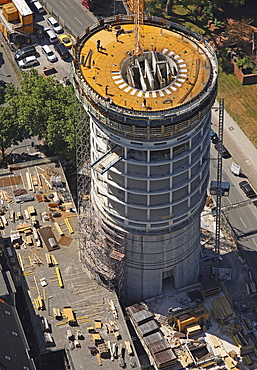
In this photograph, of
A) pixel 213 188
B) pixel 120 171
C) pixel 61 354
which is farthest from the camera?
pixel 213 188

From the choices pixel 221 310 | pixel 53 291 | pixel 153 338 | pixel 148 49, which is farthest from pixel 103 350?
pixel 148 49

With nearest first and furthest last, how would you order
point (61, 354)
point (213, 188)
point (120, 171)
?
point (120, 171), point (61, 354), point (213, 188)

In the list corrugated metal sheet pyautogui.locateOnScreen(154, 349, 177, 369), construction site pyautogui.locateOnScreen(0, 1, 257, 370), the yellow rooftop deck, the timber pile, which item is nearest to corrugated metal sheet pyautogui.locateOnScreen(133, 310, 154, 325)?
construction site pyautogui.locateOnScreen(0, 1, 257, 370)

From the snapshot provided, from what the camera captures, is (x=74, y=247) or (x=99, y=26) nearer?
(x=99, y=26)

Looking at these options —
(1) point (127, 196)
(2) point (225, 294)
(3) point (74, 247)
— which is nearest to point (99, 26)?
(1) point (127, 196)

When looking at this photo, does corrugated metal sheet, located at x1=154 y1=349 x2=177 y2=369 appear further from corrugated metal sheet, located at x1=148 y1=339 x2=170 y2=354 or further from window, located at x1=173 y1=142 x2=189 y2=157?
window, located at x1=173 y1=142 x2=189 y2=157

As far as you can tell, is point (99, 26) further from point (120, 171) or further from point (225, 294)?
point (225, 294)
